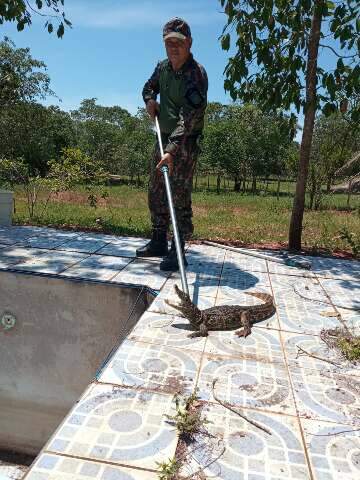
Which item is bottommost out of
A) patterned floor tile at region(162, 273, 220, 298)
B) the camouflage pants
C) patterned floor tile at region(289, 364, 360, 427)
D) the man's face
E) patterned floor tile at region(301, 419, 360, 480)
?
patterned floor tile at region(301, 419, 360, 480)

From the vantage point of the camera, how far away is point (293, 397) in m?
2.04

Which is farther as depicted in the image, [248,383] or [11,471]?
[11,471]

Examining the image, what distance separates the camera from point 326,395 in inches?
81.6

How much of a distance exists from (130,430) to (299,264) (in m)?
3.17

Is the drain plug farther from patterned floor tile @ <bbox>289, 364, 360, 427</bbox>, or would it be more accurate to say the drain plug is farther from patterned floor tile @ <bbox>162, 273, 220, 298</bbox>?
patterned floor tile @ <bbox>289, 364, 360, 427</bbox>

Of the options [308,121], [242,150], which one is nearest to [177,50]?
[308,121]

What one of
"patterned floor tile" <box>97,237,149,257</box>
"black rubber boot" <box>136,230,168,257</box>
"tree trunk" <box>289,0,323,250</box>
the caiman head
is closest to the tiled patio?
the caiman head

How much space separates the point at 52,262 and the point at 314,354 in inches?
102

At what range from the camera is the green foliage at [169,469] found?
4.80ft

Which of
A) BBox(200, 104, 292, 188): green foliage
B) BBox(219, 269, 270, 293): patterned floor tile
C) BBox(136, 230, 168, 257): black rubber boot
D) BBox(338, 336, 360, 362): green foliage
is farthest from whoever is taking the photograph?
BBox(200, 104, 292, 188): green foliage

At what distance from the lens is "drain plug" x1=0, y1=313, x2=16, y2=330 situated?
379 cm

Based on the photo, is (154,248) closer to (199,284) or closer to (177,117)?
(199,284)

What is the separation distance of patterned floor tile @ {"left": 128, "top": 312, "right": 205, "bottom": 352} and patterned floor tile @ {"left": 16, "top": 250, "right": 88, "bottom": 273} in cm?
132

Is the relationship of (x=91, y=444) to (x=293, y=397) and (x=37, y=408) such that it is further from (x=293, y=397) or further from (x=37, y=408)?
(x=37, y=408)
